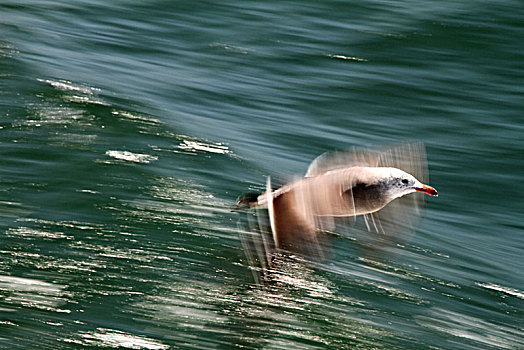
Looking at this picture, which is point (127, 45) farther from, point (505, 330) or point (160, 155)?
point (505, 330)

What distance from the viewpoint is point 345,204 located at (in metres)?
4.10

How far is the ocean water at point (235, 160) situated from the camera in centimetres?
442

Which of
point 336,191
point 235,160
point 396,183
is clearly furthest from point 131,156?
point 396,183

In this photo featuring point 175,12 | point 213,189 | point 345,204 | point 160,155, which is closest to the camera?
point 345,204

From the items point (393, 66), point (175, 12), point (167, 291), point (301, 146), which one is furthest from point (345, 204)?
point (175, 12)

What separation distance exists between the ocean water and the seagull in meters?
0.46

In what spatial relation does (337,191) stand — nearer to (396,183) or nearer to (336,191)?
(336,191)

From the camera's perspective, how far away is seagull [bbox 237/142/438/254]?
13.3ft

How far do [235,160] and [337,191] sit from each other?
2897 mm

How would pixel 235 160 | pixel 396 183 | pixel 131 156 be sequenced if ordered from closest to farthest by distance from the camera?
pixel 396 183 → pixel 131 156 → pixel 235 160

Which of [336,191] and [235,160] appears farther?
[235,160]

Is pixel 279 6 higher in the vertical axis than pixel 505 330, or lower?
higher

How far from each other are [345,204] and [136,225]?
5.42ft

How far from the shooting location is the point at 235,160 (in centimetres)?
691
